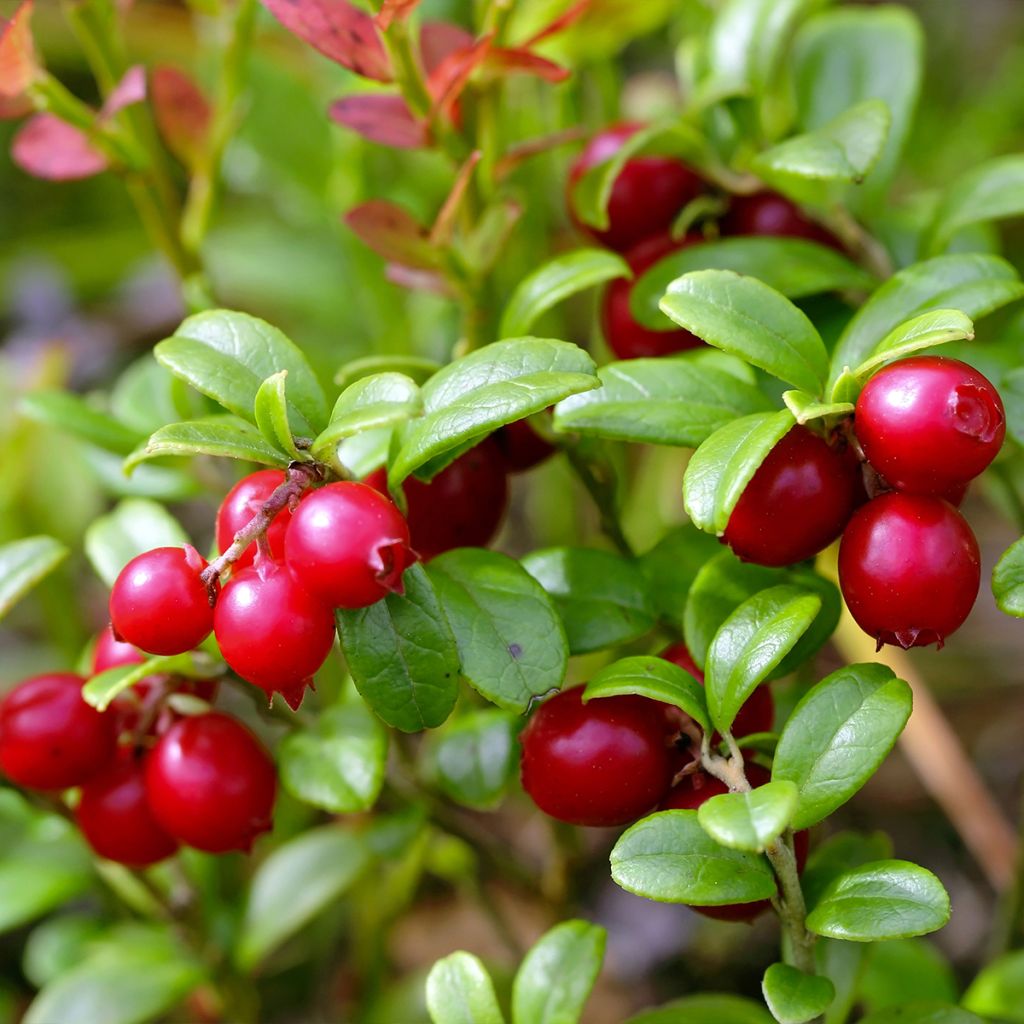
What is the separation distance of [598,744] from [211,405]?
0.66 m

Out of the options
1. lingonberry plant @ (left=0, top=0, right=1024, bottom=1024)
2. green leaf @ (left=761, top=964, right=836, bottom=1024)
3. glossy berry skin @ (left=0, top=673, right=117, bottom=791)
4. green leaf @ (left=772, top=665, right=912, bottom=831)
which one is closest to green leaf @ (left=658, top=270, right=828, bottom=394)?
lingonberry plant @ (left=0, top=0, right=1024, bottom=1024)

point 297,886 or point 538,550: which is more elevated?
point 538,550

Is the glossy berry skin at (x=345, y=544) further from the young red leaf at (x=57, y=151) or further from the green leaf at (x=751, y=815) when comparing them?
the young red leaf at (x=57, y=151)

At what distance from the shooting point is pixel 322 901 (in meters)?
1.52

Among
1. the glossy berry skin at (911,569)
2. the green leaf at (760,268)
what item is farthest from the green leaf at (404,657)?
the green leaf at (760,268)

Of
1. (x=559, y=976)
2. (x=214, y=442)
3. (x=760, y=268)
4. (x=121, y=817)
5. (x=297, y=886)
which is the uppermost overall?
(x=214, y=442)

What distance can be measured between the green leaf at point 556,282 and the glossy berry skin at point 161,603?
0.43 m

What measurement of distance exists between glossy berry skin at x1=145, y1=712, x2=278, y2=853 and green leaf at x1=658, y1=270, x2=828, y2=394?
1.87 ft

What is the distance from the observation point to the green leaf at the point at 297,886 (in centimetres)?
153

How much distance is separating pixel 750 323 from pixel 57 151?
0.90 m

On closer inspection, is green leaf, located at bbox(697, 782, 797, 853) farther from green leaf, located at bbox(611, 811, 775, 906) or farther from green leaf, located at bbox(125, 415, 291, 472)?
green leaf, located at bbox(125, 415, 291, 472)

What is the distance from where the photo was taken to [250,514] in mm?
923

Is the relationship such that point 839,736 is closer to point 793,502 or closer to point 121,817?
point 793,502

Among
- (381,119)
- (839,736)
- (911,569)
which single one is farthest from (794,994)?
(381,119)
